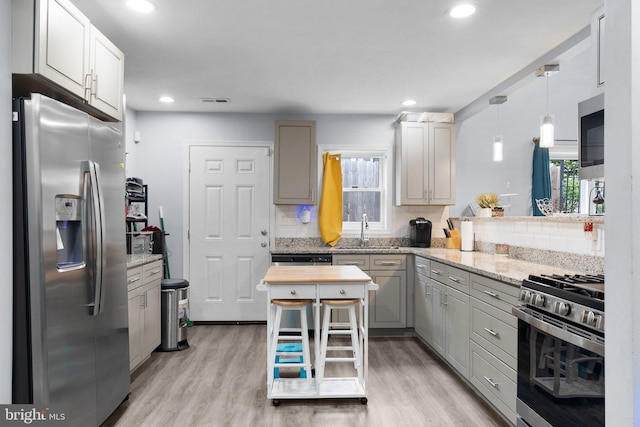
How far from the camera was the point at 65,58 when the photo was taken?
6.56ft

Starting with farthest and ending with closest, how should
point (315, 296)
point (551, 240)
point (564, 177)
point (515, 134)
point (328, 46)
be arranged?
point (564, 177) → point (515, 134) → point (551, 240) → point (328, 46) → point (315, 296)

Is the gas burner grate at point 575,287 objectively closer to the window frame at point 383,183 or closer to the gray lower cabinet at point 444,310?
the gray lower cabinet at point 444,310

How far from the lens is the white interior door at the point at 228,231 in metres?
4.74

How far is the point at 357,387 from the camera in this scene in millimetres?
2766

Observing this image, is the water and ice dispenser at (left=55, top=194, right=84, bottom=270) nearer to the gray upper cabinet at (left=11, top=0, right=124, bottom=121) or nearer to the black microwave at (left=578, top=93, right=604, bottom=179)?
the gray upper cabinet at (left=11, top=0, right=124, bottom=121)

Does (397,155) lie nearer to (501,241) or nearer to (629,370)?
(501,241)

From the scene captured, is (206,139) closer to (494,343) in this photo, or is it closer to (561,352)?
(494,343)

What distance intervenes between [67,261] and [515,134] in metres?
4.88

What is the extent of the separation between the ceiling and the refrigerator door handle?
1.06m

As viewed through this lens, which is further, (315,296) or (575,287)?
(315,296)

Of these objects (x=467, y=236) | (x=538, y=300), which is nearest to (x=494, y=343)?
(x=538, y=300)

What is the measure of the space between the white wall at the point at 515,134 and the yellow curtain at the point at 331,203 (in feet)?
4.76

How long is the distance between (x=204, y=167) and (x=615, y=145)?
4.34 m

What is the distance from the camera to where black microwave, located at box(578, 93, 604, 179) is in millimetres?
1892
